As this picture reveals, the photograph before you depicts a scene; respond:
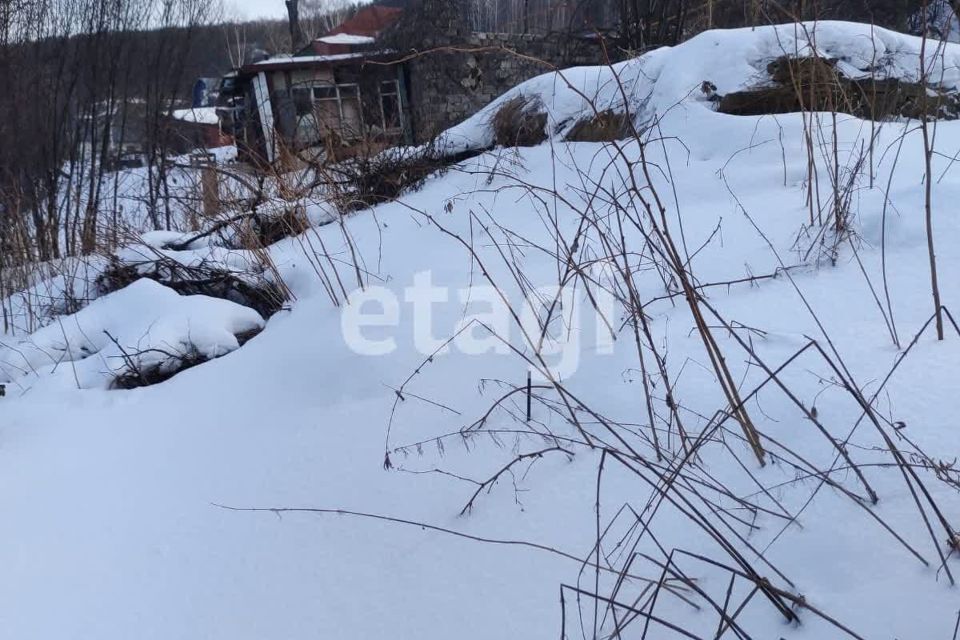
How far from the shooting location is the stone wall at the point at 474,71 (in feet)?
36.1

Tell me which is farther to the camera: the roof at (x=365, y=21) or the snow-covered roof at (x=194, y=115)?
the roof at (x=365, y=21)

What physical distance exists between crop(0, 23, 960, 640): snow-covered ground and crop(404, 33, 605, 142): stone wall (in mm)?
8847

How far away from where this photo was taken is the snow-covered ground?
1.11 metres

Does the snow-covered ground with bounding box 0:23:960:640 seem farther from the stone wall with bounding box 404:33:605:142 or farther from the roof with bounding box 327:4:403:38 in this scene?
the roof with bounding box 327:4:403:38

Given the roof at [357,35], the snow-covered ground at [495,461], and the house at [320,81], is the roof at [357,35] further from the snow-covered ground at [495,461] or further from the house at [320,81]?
the snow-covered ground at [495,461]

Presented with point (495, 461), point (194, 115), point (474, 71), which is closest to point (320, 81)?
point (474, 71)

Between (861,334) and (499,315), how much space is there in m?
1.04

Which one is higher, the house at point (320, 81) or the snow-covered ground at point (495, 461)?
the house at point (320, 81)

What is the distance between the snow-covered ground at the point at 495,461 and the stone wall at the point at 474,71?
8.85 metres

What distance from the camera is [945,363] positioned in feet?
4.51

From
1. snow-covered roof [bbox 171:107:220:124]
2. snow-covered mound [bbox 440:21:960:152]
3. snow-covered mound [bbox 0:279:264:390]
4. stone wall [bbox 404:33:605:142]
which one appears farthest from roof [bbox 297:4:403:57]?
snow-covered mound [bbox 0:279:264:390]

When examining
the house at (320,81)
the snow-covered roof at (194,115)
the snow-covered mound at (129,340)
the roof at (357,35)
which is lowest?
the snow-covered mound at (129,340)

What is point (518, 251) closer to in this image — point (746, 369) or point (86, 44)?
point (746, 369)

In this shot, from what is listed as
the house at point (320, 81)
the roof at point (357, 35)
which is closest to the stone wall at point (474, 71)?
the house at point (320, 81)
